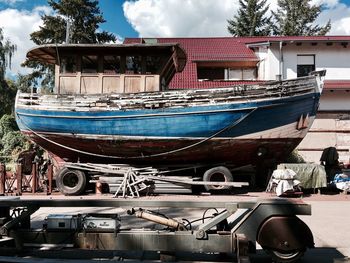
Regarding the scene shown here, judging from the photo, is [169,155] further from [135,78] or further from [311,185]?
[311,185]

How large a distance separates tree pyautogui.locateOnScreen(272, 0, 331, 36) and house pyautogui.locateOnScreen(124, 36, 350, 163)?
25210mm

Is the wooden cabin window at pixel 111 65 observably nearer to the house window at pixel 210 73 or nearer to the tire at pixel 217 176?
the tire at pixel 217 176

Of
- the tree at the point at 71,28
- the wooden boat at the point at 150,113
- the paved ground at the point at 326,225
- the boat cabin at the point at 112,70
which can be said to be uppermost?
the tree at the point at 71,28

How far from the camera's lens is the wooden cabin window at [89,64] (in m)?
13.5

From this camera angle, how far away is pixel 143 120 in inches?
481

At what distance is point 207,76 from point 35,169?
11547 mm

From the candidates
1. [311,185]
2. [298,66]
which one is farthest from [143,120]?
[298,66]

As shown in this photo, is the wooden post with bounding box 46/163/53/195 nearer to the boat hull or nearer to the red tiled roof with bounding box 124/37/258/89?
the boat hull

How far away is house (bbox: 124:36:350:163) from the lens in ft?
61.4

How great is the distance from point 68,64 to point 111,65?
5.08 feet

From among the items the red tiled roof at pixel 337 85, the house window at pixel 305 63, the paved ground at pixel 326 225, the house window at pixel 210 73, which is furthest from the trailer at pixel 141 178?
the house window at pixel 305 63

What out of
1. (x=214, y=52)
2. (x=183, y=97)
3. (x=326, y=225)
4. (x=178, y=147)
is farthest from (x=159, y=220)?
(x=214, y=52)

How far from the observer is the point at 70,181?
43.3ft

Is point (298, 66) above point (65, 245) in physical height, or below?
above
